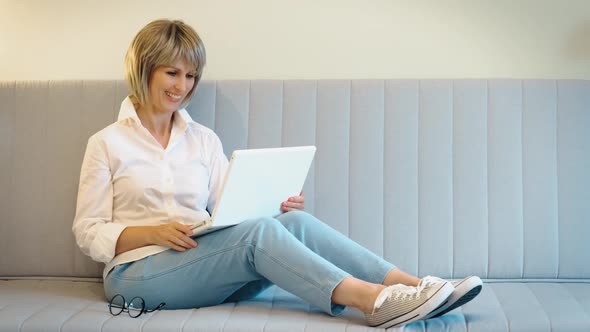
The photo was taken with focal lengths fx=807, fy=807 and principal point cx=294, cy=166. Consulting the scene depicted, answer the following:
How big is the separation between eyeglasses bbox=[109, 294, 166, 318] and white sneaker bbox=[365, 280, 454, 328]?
0.57 m

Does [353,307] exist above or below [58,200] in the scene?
below

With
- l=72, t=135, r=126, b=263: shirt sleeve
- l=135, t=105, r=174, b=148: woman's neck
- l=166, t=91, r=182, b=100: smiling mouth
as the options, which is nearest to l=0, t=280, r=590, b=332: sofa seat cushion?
l=72, t=135, r=126, b=263: shirt sleeve

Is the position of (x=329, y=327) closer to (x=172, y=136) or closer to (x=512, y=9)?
(x=172, y=136)

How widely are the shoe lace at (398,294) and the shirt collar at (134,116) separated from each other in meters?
0.82

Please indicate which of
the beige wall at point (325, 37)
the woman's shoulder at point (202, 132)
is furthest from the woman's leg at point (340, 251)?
the beige wall at point (325, 37)

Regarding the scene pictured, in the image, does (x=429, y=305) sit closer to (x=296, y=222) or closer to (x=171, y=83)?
(x=296, y=222)

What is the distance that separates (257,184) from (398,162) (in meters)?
0.58

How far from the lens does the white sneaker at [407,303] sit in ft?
6.05

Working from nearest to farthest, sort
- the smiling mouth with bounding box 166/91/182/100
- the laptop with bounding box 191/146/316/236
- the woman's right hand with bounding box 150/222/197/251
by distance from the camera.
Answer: the laptop with bounding box 191/146/316/236, the woman's right hand with bounding box 150/222/197/251, the smiling mouth with bounding box 166/91/182/100

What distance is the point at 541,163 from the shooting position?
2434 millimetres

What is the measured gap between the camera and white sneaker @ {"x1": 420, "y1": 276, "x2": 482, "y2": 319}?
187 cm

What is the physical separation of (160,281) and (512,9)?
1459 mm

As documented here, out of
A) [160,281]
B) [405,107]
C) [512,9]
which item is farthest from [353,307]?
[512,9]

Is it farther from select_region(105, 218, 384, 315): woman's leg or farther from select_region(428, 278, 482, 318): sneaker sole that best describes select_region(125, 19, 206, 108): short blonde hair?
select_region(428, 278, 482, 318): sneaker sole
